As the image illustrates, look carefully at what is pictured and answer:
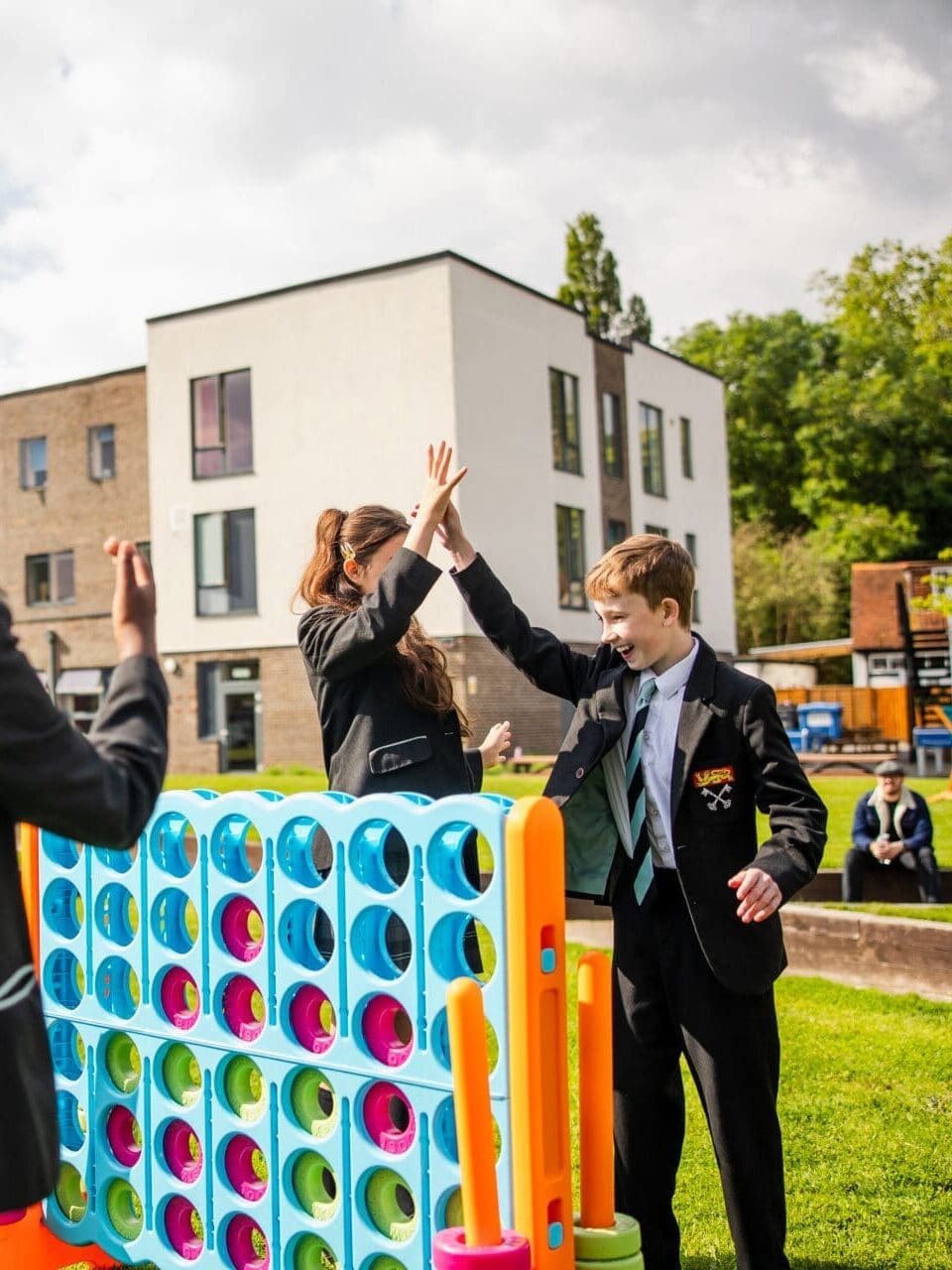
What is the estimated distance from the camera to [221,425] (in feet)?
111

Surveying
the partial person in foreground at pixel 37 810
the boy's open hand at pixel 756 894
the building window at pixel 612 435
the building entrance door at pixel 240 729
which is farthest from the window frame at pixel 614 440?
the partial person in foreground at pixel 37 810

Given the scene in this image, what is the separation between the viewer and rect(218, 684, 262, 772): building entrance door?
109 ft

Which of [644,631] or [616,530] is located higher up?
[616,530]

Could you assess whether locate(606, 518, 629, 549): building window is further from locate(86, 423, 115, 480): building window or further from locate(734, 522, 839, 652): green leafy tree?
locate(734, 522, 839, 652): green leafy tree

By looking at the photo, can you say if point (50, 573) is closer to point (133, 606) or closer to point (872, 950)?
point (872, 950)

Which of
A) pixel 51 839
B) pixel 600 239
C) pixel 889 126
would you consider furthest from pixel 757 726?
pixel 600 239

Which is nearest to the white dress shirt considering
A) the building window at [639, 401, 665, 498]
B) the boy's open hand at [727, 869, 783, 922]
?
the boy's open hand at [727, 869, 783, 922]

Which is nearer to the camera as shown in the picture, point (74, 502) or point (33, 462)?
point (74, 502)

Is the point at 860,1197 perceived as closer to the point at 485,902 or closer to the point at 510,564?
the point at 485,902

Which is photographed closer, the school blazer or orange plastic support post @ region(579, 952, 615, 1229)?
orange plastic support post @ region(579, 952, 615, 1229)

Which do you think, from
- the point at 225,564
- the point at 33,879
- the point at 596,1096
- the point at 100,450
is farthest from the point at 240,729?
the point at 596,1096

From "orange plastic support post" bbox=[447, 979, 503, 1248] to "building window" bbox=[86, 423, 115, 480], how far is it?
116 ft

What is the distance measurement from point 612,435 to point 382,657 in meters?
34.2

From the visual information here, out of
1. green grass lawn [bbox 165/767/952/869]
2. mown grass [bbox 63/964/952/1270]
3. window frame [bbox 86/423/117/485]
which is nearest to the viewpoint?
mown grass [bbox 63/964/952/1270]
